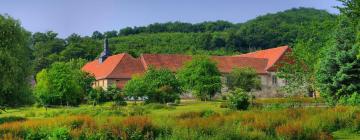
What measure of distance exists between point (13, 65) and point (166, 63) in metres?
41.9

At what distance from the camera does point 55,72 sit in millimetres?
50969

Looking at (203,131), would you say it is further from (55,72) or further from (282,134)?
(55,72)

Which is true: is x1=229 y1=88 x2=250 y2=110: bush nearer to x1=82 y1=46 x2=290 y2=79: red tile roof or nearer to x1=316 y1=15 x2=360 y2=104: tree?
Answer: x1=316 y1=15 x2=360 y2=104: tree

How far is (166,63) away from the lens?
7444 centimetres

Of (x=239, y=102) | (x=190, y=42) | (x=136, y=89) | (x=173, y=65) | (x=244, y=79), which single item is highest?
(x=190, y=42)

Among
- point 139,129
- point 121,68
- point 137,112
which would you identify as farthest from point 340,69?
point 121,68

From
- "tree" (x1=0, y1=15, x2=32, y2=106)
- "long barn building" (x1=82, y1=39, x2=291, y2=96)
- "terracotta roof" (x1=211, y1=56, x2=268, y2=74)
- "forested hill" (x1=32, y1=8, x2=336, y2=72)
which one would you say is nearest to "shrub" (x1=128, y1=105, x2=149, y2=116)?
"tree" (x1=0, y1=15, x2=32, y2=106)

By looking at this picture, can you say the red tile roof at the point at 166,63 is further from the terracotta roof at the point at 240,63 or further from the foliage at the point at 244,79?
the foliage at the point at 244,79

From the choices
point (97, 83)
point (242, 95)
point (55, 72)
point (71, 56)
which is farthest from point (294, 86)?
point (71, 56)

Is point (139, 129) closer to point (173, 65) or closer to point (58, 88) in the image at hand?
point (58, 88)

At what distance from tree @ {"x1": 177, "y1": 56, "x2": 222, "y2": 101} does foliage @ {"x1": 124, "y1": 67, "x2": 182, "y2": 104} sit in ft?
11.0

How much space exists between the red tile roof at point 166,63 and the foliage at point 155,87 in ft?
44.8

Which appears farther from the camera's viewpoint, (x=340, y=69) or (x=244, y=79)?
(x=244, y=79)

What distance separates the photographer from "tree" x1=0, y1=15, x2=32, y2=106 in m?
33.3
